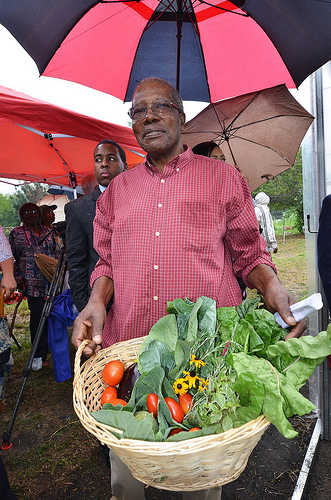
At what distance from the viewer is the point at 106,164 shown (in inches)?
120

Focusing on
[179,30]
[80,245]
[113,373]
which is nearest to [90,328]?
[113,373]

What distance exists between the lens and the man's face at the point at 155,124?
1.63 m

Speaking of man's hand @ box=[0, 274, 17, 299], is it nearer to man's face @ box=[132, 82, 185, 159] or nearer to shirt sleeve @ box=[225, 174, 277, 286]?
man's face @ box=[132, 82, 185, 159]

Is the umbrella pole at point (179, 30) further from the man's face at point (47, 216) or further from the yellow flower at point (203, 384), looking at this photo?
the man's face at point (47, 216)

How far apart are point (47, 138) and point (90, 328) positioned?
3978 millimetres

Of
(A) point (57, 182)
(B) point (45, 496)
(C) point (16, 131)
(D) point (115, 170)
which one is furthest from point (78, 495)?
(A) point (57, 182)

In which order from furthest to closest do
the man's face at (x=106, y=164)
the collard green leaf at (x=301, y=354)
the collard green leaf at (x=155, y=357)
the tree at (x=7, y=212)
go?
the tree at (x=7, y=212) < the man's face at (x=106, y=164) < the collard green leaf at (x=155, y=357) < the collard green leaf at (x=301, y=354)

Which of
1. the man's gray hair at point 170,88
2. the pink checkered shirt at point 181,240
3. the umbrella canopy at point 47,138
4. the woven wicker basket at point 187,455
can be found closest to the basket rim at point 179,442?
the woven wicker basket at point 187,455

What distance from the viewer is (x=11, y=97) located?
120 inches

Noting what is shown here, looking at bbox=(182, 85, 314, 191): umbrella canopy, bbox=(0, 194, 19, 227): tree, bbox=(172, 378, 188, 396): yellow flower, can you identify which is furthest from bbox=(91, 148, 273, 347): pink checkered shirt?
bbox=(0, 194, 19, 227): tree

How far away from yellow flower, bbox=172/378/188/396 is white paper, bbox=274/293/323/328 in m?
0.45

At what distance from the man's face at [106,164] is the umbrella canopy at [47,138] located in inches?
26.1

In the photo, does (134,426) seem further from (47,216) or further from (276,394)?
(47,216)

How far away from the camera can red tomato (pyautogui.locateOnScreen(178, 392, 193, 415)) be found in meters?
1.19
